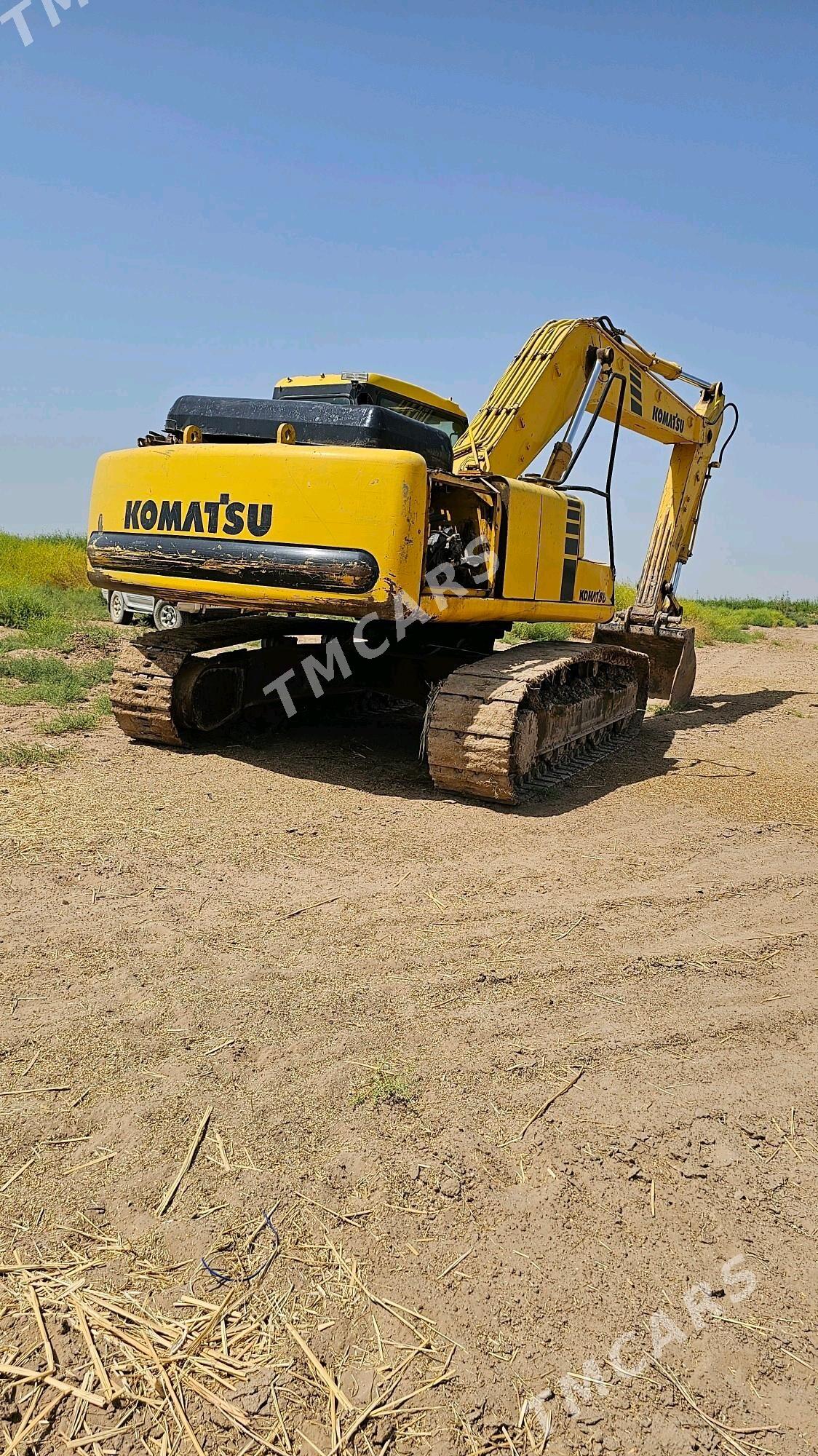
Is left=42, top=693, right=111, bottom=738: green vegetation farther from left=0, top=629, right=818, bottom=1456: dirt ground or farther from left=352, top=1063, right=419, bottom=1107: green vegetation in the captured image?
left=352, top=1063, right=419, bottom=1107: green vegetation

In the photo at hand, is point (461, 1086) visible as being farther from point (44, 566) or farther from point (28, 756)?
point (44, 566)

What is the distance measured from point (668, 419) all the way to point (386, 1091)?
8740 millimetres

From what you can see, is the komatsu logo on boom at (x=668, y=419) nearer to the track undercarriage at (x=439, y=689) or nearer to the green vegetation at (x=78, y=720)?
the track undercarriage at (x=439, y=689)

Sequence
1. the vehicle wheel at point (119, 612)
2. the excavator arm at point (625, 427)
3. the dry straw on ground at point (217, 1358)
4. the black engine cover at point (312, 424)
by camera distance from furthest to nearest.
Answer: the vehicle wheel at point (119, 612) → the excavator arm at point (625, 427) → the black engine cover at point (312, 424) → the dry straw on ground at point (217, 1358)

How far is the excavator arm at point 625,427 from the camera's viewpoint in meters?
7.46

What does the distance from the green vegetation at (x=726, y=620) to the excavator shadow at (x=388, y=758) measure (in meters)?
4.87

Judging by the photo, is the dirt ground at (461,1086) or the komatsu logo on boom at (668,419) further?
the komatsu logo on boom at (668,419)

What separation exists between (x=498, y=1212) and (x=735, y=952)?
6.43ft

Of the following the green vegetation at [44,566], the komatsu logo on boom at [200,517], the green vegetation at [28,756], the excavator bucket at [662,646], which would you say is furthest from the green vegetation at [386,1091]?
the green vegetation at [44,566]

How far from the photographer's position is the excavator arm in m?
7.46

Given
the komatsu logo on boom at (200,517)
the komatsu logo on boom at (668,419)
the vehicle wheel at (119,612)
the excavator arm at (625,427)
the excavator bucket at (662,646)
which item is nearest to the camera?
the komatsu logo on boom at (200,517)

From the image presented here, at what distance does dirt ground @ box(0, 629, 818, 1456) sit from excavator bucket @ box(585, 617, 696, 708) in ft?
16.2

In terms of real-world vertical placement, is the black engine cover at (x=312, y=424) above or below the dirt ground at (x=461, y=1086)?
above

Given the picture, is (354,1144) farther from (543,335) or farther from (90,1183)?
(543,335)
